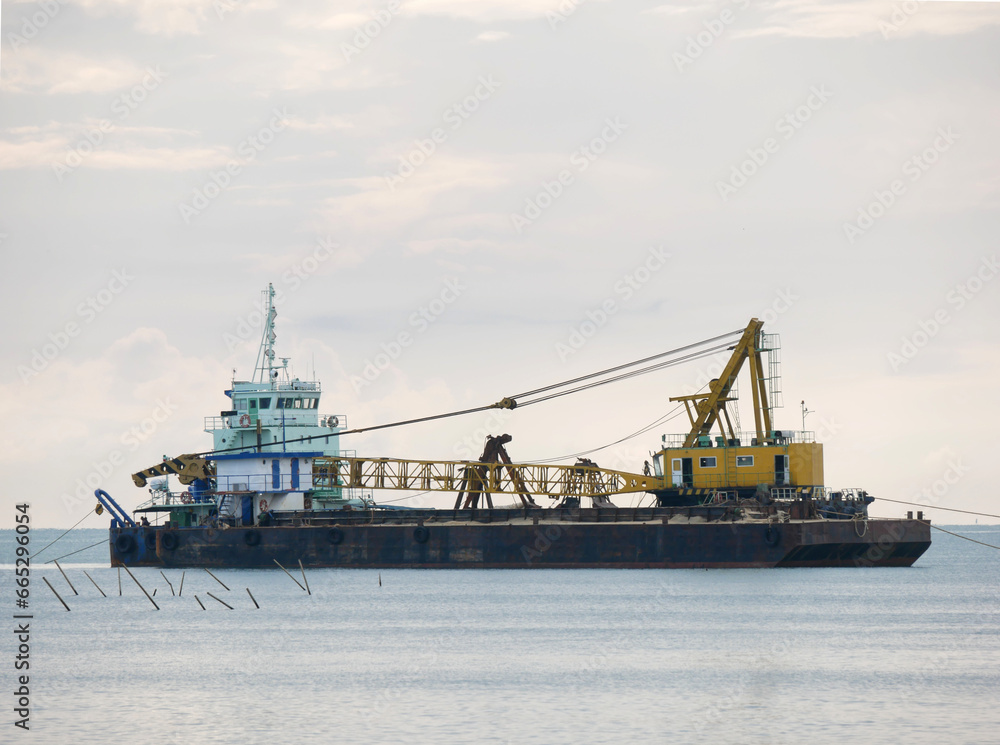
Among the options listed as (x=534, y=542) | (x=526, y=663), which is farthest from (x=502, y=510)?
(x=526, y=663)

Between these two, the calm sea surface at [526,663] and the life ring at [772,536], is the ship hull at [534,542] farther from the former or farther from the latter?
the calm sea surface at [526,663]

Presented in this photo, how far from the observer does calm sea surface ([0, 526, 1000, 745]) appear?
32000 millimetres

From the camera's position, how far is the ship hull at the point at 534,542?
204 feet

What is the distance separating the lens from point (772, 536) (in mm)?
61125

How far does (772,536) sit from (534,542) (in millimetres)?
10801

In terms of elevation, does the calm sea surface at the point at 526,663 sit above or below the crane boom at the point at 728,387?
below

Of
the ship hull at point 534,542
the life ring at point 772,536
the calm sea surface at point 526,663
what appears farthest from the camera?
the ship hull at point 534,542

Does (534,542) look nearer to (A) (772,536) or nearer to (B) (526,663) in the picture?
(A) (772,536)

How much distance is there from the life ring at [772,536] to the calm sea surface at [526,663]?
4.22ft

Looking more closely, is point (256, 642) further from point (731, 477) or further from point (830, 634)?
point (731, 477)

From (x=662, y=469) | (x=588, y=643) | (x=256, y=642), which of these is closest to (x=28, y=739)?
(x=256, y=642)

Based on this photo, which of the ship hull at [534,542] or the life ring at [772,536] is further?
the ship hull at [534,542]

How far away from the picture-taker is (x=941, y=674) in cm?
3819

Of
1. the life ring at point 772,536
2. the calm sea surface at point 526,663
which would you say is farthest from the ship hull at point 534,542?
the calm sea surface at point 526,663
